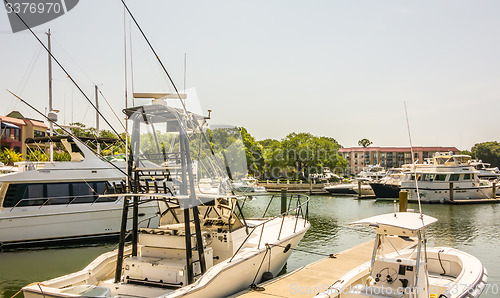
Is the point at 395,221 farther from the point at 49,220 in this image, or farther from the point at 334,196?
the point at 334,196

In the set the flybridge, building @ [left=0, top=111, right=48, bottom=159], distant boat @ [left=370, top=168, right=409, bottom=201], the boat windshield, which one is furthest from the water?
building @ [left=0, top=111, right=48, bottom=159]

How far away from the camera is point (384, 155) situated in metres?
118

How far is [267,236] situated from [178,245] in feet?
13.7

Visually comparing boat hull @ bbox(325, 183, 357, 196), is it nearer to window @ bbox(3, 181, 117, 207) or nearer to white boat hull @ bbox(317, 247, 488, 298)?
window @ bbox(3, 181, 117, 207)

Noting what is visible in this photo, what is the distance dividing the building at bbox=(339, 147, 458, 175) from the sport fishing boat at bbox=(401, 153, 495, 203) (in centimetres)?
6861

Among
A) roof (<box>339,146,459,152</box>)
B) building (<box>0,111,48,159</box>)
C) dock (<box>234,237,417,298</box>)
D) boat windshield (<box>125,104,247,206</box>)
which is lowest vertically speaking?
dock (<box>234,237,417,298</box>)

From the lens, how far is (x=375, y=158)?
391 ft

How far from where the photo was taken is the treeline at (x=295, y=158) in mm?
75125

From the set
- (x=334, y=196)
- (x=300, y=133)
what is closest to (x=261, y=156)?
(x=300, y=133)

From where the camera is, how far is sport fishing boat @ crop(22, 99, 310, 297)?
8.45 meters

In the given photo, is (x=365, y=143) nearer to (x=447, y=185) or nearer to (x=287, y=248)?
(x=447, y=185)

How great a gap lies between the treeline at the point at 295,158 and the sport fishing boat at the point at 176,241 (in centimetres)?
6099

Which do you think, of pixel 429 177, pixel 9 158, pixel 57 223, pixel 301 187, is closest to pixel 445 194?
pixel 429 177

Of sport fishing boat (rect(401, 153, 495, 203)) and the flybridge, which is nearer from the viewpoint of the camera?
the flybridge
